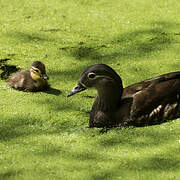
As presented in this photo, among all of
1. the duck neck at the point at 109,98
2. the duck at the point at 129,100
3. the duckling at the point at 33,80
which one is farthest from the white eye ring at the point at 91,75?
the duckling at the point at 33,80

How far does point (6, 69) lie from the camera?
5984 mm

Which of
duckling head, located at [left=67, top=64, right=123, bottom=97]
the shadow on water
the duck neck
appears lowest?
the shadow on water

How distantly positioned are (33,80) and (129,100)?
1.45 m

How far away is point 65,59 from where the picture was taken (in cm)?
618

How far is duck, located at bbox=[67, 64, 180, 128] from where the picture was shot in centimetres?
445

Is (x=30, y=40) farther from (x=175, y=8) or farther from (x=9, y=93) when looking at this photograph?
(x=175, y=8)

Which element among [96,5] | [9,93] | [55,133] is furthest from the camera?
[96,5]

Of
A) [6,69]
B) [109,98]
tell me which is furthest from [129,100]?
[6,69]

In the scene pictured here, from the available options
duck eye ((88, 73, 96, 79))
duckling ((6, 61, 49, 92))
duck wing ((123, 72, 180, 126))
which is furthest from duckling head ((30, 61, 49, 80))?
duck wing ((123, 72, 180, 126))

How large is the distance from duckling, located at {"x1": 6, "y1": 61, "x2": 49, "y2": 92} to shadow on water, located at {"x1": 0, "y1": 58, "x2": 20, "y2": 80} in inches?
10.3

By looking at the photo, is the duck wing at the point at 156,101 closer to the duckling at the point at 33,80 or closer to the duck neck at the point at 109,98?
the duck neck at the point at 109,98

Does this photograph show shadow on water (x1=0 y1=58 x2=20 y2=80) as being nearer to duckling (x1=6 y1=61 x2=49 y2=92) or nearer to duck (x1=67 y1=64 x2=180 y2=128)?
duckling (x1=6 y1=61 x2=49 y2=92)

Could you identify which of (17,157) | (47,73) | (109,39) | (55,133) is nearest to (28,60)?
(47,73)

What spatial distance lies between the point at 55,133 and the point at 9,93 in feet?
4.04
